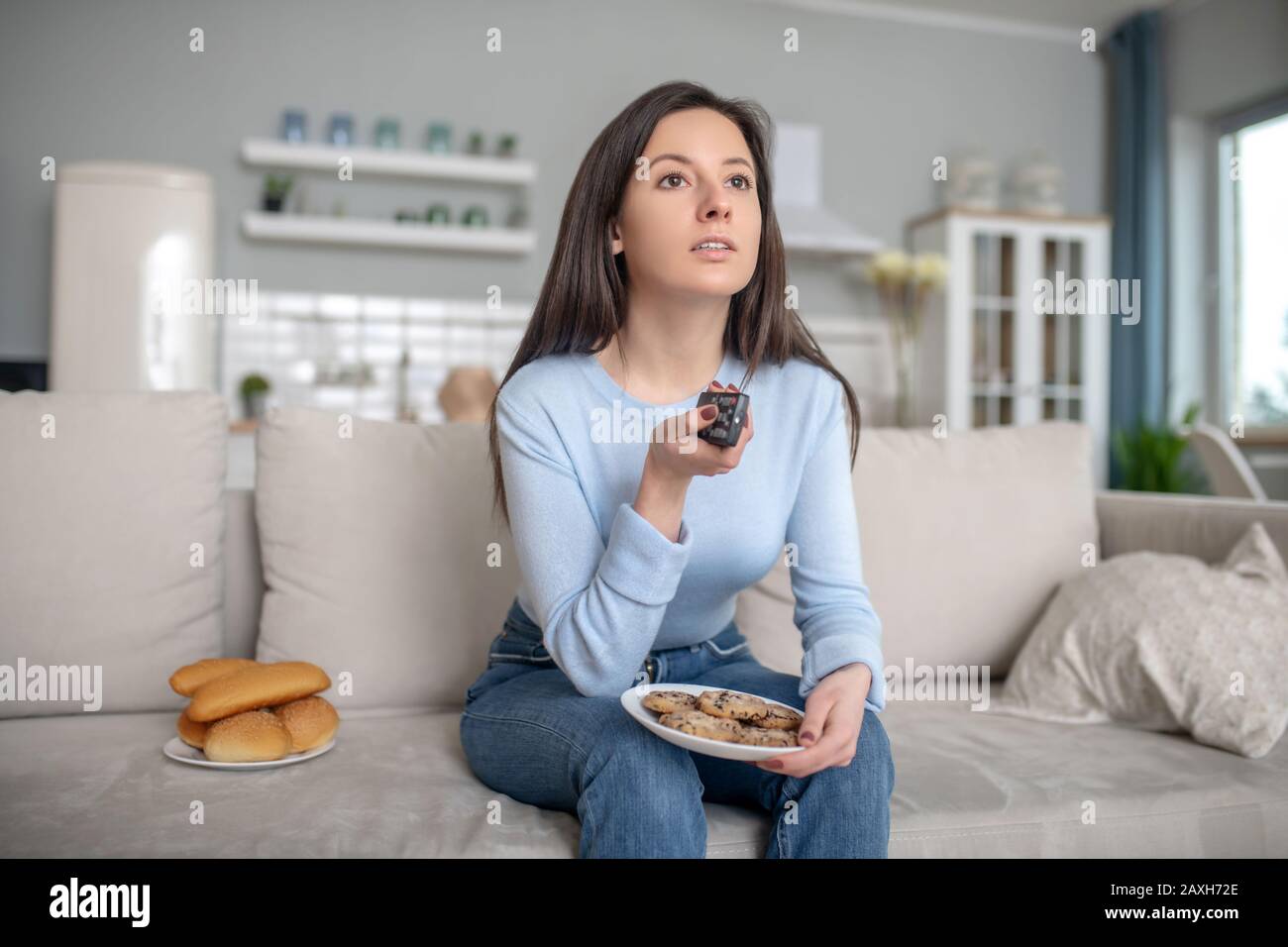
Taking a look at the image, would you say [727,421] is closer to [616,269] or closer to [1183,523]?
[616,269]

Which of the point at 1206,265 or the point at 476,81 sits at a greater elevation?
the point at 476,81

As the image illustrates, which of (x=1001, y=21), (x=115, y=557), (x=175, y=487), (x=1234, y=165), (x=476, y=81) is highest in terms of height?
(x=1001, y=21)

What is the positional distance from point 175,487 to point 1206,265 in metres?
4.94

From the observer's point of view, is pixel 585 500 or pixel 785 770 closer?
pixel 785 770

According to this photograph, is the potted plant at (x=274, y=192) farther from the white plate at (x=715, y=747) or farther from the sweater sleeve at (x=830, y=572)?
the white plate at (x=715, y=747)

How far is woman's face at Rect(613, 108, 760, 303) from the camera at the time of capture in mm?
1223

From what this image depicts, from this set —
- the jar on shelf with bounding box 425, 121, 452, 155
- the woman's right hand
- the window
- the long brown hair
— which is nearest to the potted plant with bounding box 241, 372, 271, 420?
the jar on shelf with bounding box 425, 121, 452, 155

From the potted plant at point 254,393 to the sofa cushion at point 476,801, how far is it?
296 centimetres

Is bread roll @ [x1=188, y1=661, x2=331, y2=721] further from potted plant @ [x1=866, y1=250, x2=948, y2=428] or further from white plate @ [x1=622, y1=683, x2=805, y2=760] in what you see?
potted plant @ [x1=866, y1=250, x2=948, y2=428]

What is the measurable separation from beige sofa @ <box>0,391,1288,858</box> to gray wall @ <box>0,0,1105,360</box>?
3132 millimetres

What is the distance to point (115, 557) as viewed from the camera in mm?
1527

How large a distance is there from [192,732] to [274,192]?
352 centimetres
